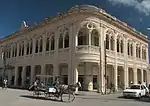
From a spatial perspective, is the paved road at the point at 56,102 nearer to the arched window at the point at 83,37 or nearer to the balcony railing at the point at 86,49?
the balcony railing at the point at 86,49

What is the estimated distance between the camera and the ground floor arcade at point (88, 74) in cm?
3381

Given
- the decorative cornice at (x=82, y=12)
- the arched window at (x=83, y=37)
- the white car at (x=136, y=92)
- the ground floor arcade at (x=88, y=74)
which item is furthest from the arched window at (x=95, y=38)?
the white car at (x=136, y=92)

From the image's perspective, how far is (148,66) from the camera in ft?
168

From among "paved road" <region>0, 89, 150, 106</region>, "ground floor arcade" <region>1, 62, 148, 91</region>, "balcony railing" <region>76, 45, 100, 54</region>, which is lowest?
"paved road" <region>0, 89, 150, 106</region>

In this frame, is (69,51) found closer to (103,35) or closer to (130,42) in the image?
(103,35)

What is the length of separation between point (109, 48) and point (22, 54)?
59.7 ft

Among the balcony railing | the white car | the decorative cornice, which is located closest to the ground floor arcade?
the balcony railing

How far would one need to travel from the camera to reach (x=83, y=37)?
3384cm

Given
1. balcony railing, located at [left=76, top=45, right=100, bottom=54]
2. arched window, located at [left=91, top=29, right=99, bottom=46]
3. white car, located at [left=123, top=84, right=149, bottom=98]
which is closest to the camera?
white car, located at [left=123, top=84, right=149, bottom=98]

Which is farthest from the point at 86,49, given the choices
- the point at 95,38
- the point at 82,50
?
the point at 95,38

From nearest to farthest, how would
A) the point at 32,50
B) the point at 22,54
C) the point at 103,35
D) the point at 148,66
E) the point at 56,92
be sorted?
the point at 56,92 < the point at 103,35 < the point at 32,50 < the point at 22,54 < the point at 148,66

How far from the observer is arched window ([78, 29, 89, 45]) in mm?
33500

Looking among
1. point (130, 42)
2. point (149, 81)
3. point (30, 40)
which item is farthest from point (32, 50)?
point (149, 81)

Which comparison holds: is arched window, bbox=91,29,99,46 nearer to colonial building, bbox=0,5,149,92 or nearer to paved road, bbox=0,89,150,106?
colonial building, bbox=0,5,149,92
